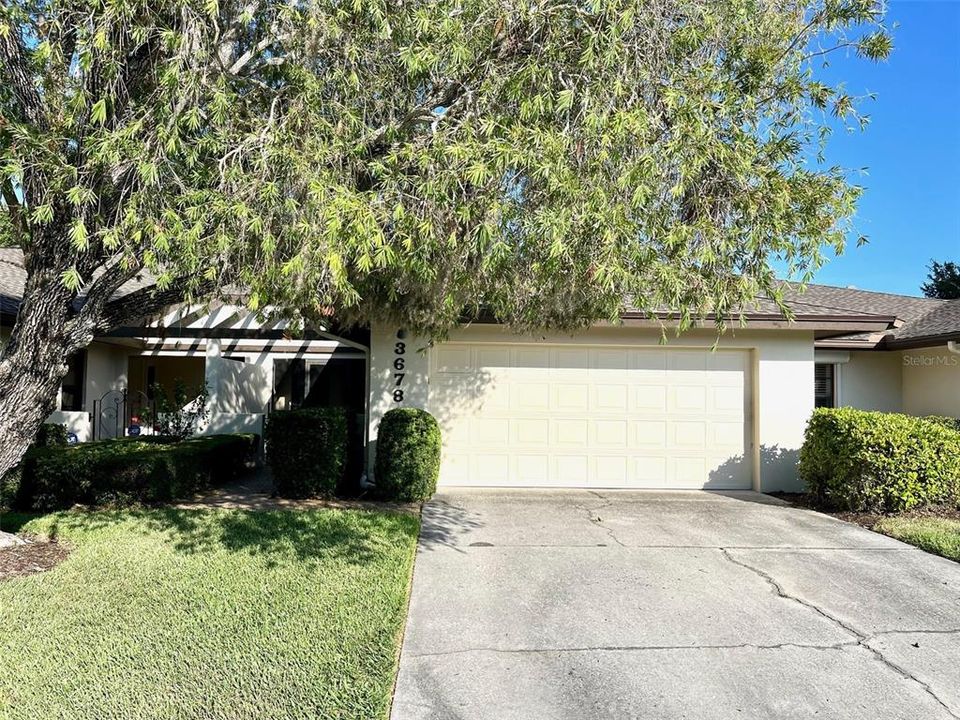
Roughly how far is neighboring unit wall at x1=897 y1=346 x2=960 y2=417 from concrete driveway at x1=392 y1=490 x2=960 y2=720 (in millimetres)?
6322

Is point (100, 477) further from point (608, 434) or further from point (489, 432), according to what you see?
point (608, 434)

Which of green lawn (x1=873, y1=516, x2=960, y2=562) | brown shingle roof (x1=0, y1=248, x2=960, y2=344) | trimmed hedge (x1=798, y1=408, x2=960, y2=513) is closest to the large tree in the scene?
brown shingle roof (x1=0, y1=248, x2=960, y2=344)

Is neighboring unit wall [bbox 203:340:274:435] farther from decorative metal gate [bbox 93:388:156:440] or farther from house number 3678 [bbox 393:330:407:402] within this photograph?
house number 3678 [bbox 393:330:407:402]

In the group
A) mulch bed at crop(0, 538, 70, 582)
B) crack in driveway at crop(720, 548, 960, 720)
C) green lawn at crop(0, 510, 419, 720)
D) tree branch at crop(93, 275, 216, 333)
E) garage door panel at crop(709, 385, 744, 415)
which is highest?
tree branch at crop(93, 275, 216, 333)

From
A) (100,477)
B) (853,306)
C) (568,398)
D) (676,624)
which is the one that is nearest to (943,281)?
(853,306)

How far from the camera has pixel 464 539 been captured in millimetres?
7176

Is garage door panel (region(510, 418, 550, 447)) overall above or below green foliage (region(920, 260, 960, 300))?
below

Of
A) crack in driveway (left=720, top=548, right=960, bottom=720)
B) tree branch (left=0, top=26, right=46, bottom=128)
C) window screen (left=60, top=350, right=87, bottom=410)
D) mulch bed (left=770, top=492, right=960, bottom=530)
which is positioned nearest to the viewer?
crack in driveway (left=720, top=548, right=960, bottom=720)

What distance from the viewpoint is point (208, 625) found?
4.52 meters

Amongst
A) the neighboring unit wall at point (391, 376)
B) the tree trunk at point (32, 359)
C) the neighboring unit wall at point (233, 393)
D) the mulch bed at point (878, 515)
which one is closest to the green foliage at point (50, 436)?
the neighboring unit wall at point (233, 393)

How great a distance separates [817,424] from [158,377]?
17.9 meters

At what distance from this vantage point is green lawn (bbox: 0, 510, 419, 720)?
11.8ft

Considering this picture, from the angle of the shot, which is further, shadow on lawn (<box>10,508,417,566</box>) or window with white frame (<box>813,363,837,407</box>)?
window with white frame (<box>813,363,837,407</box>)

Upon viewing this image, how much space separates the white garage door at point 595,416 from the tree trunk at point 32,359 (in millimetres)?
5444
